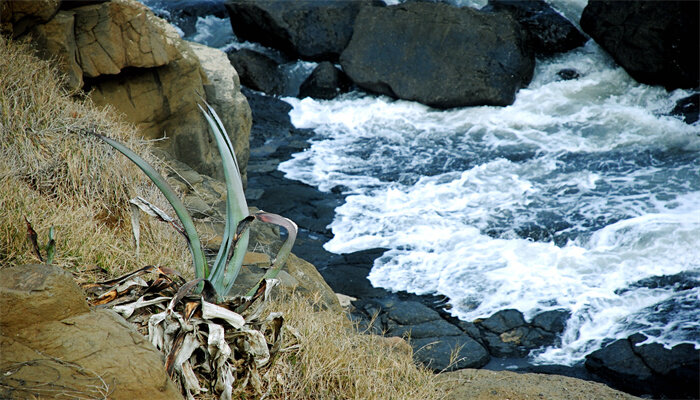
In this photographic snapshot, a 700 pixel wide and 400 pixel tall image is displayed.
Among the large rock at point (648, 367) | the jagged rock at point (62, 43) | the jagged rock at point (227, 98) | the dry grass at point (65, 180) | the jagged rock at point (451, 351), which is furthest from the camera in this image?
the jagged rock at point (227, 98)

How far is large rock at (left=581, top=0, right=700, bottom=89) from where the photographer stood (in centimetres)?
1001

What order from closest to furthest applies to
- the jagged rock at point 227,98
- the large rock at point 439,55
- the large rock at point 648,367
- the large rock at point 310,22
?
1. the large rock at point 648,367
2. the jagged rock at point 227,98
3. the large rock at point 439,55
4. the large rock at point 310,22

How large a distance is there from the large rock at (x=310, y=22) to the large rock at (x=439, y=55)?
2.43 feet

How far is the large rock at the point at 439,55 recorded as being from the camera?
10555 mm

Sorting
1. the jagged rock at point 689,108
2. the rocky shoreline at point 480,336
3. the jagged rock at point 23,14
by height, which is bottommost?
the rocky shoreline at point 480,336

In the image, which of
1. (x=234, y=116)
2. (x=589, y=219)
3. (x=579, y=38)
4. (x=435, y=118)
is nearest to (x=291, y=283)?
(x=234, y=116)

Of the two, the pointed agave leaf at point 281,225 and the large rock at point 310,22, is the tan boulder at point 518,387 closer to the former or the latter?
the pointed agave leaf at point 281,225

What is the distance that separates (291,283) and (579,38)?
9597mm

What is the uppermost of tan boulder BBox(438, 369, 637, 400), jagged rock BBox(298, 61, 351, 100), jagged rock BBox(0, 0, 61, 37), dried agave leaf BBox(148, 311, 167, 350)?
jagged rock BBox(0, 0, 61, 37)

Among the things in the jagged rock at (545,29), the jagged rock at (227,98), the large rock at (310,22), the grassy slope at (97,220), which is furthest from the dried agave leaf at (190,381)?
the jagged rock at (545,29)

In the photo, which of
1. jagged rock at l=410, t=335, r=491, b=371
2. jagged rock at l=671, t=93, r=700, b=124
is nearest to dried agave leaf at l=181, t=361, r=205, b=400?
jagged rock at l=410, t=335, r=491, b=371

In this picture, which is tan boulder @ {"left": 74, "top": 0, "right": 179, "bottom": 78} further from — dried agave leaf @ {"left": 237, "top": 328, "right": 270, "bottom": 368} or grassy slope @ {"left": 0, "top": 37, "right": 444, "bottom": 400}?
dried agave leaf @ {"left": 237, "top": 328, "right": 270, "bottom": 368}

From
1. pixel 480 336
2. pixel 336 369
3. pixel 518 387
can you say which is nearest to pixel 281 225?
pixel 336 369

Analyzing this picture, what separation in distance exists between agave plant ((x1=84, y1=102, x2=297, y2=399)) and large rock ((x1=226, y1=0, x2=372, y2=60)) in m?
9.54
